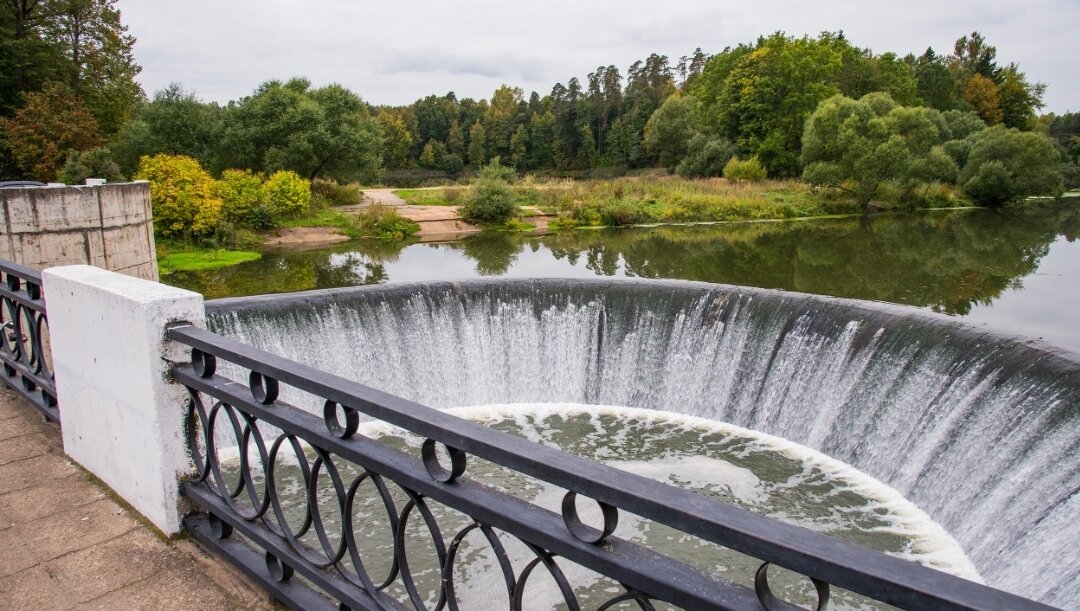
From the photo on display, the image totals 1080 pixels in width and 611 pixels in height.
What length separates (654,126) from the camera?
162 ft

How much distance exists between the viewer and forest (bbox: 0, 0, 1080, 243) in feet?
72.1

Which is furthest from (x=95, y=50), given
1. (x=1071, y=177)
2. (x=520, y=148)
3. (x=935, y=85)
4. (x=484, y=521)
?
(x=935, y=85)

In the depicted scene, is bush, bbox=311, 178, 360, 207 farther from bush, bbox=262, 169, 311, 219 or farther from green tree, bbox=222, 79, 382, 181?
bush, bbox=262, 169, 311, 219

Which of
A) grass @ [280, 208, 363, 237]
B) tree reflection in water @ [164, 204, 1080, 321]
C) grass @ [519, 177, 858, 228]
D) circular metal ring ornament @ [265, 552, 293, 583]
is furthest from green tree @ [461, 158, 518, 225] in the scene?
circular metal ring ornament @ [265, 552, 293, 583]

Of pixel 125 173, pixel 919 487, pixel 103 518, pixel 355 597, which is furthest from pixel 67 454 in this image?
pixel 125 173

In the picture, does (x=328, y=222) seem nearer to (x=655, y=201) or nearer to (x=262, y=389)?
(x=655, y=201)

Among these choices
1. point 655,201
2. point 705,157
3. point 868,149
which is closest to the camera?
point 868,149

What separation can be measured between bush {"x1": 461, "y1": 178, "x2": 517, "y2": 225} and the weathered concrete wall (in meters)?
15.2

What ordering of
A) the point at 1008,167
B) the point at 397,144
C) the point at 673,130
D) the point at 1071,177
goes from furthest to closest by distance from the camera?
the point at 397,144, the point at 673,130, the point at 1071,177, the point at 1008,167

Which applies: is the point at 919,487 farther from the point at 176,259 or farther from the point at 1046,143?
the point at 1046,143

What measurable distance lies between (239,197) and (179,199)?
112 inches

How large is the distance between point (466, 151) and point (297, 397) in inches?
2445

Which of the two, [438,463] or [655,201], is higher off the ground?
[438,463]

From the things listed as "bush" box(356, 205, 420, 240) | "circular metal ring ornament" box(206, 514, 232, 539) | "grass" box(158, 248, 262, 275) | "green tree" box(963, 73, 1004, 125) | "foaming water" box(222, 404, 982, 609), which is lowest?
"foaming water" box(222, 404, 982, 609)
